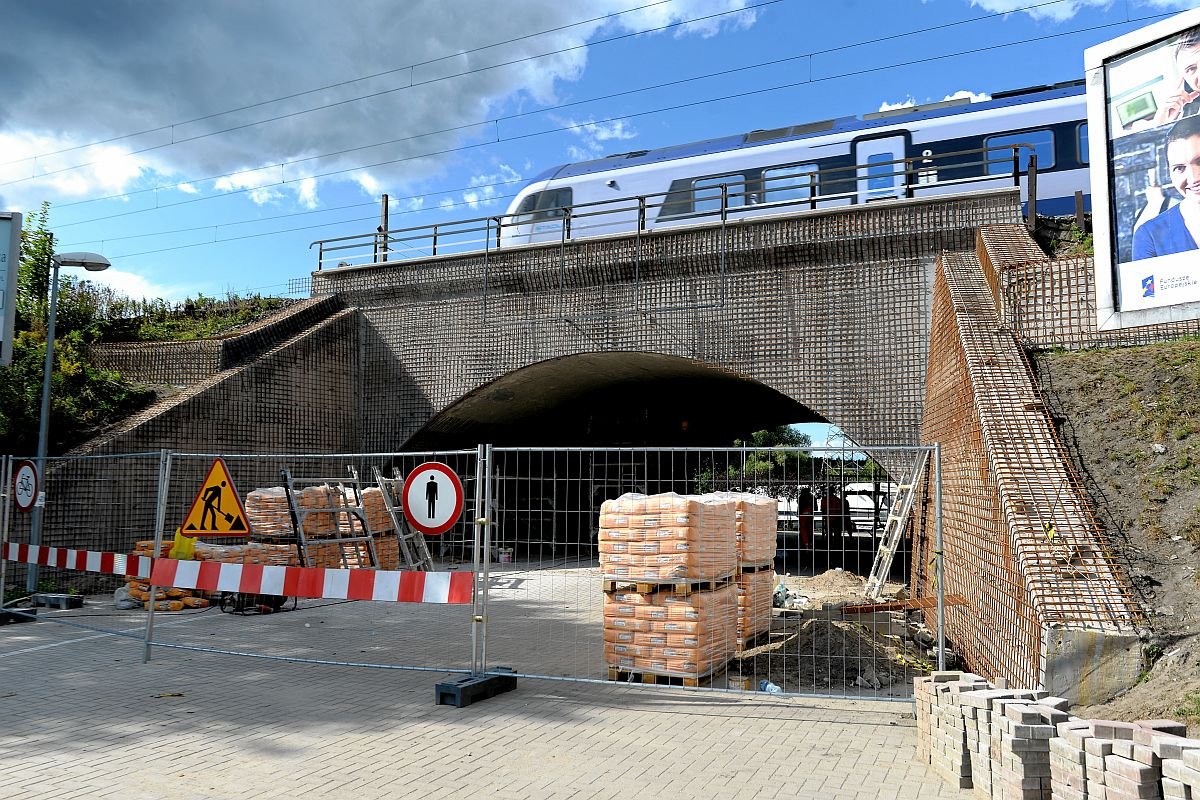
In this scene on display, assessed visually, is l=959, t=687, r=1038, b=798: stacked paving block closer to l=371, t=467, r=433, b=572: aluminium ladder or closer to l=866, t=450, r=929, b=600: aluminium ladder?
l=866, t=450, r=929, b=600: aluminium ladder

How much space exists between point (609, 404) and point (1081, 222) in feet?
40.1

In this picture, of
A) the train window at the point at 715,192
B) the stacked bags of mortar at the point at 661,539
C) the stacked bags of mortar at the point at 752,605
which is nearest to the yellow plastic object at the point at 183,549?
the stacked bags of mortar at the point at 661,539

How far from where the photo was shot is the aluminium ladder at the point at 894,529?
11273 mm

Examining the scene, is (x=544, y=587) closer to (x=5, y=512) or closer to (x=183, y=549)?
(x=183, y=549)

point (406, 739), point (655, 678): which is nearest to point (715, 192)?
point (655, 678)

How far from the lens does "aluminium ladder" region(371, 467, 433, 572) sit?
1470 centimetres

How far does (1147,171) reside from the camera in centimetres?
614

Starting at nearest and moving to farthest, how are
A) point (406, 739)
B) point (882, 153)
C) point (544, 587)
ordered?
point (406, 739), point (544, 587), point (882, 153)

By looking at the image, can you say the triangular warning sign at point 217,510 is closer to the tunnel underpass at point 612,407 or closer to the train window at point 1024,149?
the tunnel underpass at point 612,407

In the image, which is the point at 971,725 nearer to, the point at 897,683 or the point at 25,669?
the point at 897,683

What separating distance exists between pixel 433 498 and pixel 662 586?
2.11 meters

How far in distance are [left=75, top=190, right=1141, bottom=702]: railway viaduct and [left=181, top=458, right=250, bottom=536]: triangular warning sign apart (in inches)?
261

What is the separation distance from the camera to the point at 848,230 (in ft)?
45.1

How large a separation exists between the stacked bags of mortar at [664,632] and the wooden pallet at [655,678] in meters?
0.03
